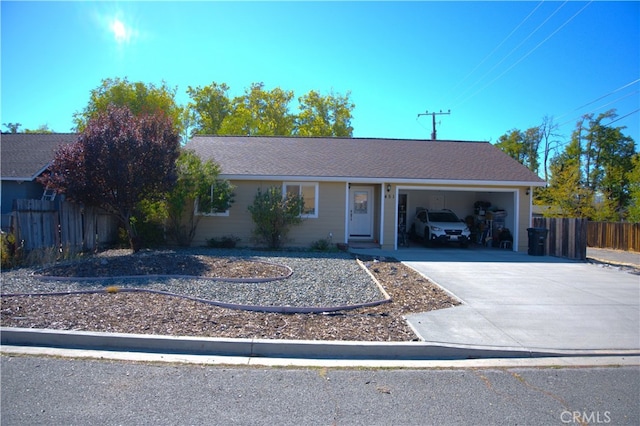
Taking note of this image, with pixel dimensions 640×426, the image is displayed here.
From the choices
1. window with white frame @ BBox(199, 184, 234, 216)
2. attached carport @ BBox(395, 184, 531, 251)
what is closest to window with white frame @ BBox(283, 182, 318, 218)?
window with white frame @ BBox(199, 184, 234, 216)

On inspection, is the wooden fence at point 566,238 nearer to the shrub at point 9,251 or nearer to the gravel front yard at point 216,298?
the gravel front yard at point 216,298

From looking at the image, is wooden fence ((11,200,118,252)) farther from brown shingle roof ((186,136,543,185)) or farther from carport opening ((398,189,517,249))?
carport opening ((398,189,517,249))

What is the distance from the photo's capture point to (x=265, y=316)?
654cm

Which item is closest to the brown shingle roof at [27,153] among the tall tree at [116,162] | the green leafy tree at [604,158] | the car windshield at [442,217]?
the tall tree at [116,162]

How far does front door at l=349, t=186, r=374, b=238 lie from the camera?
17.7m

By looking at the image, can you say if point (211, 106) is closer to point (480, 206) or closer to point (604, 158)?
point (480, 206)

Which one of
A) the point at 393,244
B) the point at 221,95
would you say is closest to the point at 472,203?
the point at 393,244

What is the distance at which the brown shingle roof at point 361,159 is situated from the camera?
15.6 meters

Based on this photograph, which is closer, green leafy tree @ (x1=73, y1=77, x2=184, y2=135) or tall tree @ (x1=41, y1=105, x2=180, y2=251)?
tall tree @ (x1=41, y1=105, x2=180, y2=251)

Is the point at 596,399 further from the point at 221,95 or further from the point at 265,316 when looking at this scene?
the point at 221,95

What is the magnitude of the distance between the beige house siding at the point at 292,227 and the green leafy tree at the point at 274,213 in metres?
0.58

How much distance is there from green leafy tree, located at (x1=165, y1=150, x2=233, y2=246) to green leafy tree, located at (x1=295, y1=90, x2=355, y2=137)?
2930 centimetres

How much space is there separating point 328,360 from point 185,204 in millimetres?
10791
